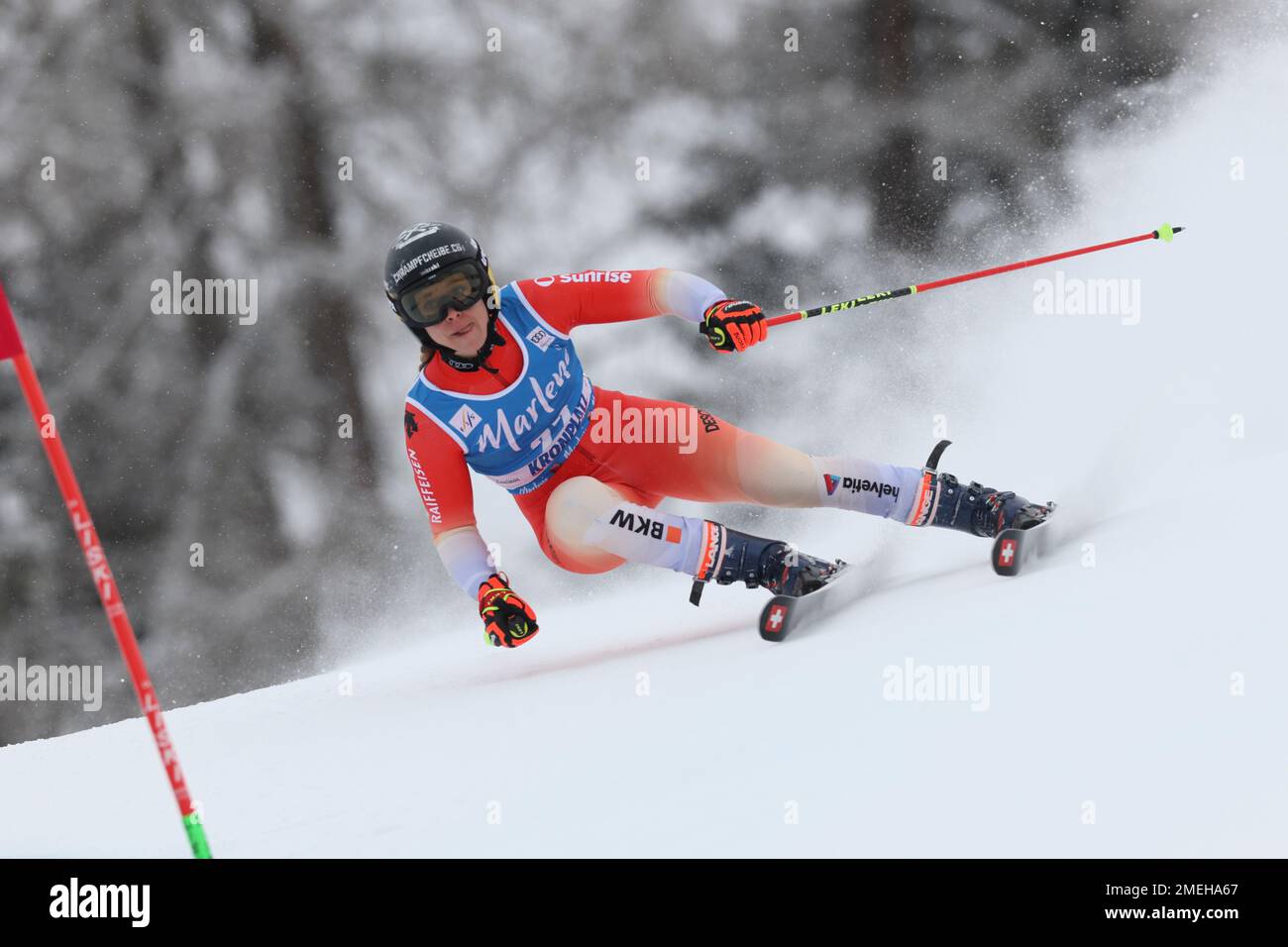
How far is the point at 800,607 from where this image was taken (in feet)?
11.6

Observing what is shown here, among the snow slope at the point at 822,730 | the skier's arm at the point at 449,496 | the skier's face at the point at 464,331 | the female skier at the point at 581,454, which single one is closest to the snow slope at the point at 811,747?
the snow slope at the point at 822,730

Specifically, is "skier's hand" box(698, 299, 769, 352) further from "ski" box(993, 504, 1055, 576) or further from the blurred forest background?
the blurred forest background

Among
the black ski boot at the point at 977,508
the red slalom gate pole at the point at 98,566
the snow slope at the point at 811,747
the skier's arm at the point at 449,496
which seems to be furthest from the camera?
the black ski boot at the point at 977,508

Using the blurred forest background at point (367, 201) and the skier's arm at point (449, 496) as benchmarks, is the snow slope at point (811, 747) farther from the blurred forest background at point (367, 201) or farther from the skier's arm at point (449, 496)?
the blurred forest background at point (367, 201)

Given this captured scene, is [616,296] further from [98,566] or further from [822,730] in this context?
[98,566]

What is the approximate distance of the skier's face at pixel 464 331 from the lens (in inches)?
138

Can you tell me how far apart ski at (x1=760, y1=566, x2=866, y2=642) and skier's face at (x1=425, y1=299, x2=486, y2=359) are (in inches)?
45.4

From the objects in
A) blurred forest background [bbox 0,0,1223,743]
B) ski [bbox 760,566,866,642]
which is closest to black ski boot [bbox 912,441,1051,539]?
ski [bbox 760,566,866,642]

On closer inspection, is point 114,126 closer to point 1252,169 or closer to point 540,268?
point 540,268

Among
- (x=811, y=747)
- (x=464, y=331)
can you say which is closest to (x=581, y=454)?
(x=464, y=331)

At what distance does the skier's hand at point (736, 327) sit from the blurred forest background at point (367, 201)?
186 inches

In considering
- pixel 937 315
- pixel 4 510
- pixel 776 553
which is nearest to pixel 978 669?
pixel 776 553

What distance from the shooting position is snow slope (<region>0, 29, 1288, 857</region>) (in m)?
2.25
